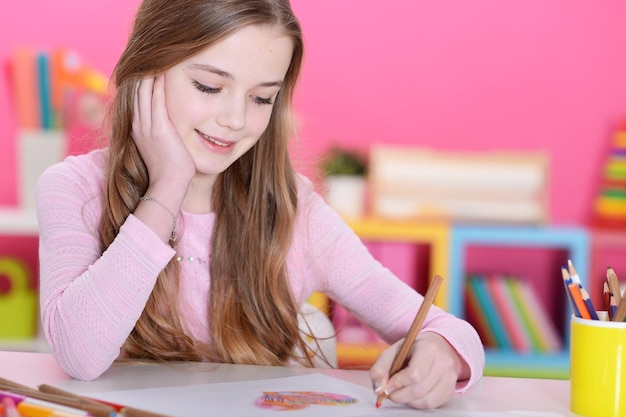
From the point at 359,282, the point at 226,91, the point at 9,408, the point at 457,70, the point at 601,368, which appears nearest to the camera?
the point at 9,408

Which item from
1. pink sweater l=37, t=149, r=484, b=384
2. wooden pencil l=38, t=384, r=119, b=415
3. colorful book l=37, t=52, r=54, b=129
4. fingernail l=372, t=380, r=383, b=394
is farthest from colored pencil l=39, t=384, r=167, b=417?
colorful book l=37, t=52, r=54, b=129

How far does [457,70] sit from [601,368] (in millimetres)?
2168

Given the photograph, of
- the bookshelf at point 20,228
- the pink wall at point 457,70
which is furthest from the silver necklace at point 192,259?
the pink wall at point 457,70

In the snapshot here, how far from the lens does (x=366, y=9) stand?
120 inches

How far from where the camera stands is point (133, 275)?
3.64 ft

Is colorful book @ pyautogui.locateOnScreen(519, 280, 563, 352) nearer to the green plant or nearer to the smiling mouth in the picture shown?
the green plant

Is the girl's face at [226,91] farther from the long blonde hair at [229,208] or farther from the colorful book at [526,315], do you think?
the colorful book at [526,315]

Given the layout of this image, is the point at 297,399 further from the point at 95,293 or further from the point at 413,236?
the point at 413,236

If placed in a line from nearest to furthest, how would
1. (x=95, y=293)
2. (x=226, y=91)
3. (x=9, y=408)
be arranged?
(x=9, y=408) → (x=95, y=293) → (x=226, y=91)

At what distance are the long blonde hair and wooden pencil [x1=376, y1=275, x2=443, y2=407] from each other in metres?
0.29

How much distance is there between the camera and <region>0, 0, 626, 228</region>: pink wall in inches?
120

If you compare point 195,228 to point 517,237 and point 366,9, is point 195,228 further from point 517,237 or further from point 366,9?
point 366,9

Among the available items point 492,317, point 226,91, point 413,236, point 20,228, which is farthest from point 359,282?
point 492,317

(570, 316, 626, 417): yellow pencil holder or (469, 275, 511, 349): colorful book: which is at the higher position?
(570, 316, 626, 417): yellow pencil holder
